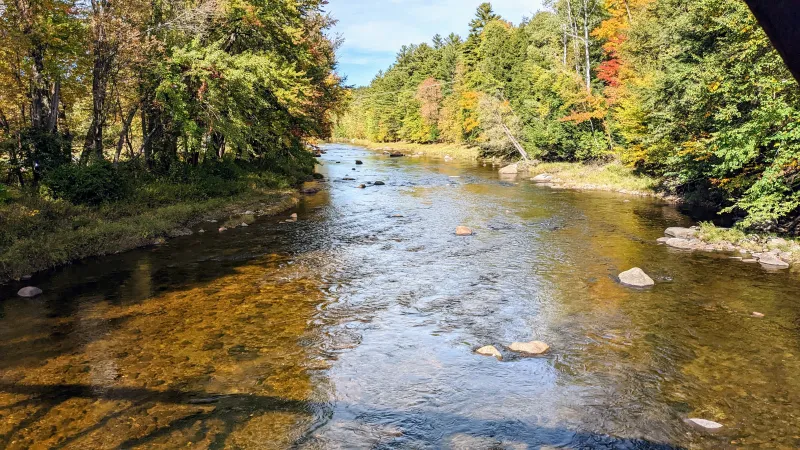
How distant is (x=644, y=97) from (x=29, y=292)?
3065 centimetres

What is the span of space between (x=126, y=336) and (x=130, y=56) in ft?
51.2

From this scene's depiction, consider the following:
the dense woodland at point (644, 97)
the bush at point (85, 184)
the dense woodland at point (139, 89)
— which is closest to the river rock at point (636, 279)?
the dense woodland at point (644, 97)

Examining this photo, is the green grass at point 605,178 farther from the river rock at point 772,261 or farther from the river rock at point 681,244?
the river rock at point 772,261

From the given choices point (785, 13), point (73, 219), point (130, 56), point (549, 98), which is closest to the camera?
point (785, 13)

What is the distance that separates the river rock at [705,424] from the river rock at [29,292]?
1577 centimetres

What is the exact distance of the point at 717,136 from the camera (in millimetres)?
19703

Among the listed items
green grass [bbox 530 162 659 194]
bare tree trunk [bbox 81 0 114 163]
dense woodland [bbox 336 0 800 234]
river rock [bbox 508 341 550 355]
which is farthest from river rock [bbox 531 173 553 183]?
river rock [bbox 508 341 550 355]

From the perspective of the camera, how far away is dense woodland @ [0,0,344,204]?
19641 millimetres

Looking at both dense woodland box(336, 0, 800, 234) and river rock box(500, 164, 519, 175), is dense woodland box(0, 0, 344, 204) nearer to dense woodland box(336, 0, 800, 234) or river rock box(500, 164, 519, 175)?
river rock box(500, 164, 519, 175)

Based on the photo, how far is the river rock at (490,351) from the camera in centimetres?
1041

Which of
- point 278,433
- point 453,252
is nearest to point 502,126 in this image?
point 453,252

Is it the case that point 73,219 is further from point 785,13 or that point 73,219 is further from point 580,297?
point 785,13

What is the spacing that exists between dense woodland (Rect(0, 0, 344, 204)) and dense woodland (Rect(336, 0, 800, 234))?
20269 millimetres

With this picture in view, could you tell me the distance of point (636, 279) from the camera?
47.2 feet
